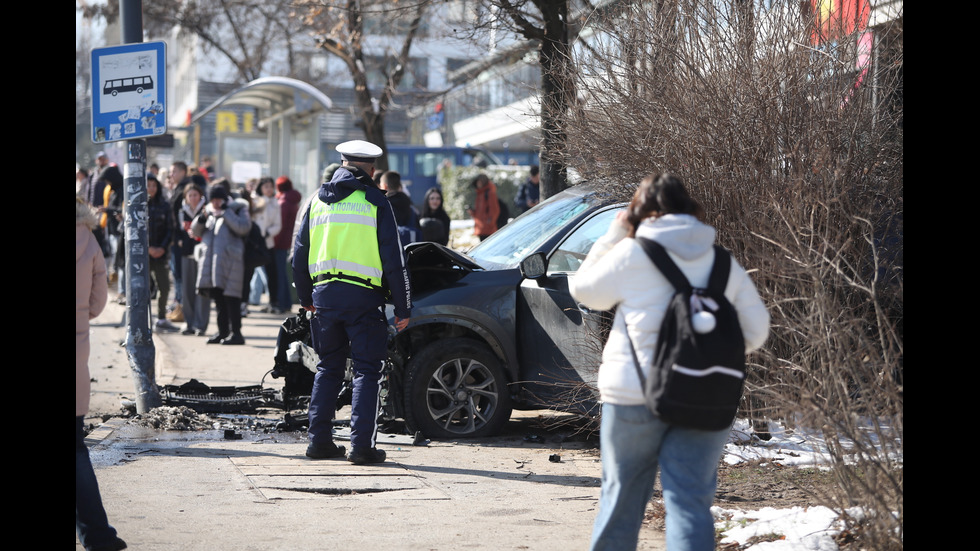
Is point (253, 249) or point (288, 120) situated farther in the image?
point (288, 120)

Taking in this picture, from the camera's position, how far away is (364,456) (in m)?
6.79

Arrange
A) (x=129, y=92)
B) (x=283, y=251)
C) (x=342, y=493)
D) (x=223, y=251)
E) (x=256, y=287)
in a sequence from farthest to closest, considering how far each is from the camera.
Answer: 1. (x=256, y=287)
2. (x=283, y=251)
3. (x=223, y=251)
4. (x=129, y=92)
5. (x=342, y=493)

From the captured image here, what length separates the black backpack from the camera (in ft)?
12.2

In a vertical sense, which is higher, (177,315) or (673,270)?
(673,270)

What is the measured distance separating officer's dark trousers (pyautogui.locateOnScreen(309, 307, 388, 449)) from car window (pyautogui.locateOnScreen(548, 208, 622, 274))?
1282 millimetres

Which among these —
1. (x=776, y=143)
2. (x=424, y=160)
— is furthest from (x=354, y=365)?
(x=424, y=160)

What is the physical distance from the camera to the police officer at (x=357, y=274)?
22.0ft

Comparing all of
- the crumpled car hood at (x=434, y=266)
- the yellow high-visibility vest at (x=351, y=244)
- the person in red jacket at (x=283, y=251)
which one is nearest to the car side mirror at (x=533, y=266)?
the crumpled car hood at (x=434, y=266)

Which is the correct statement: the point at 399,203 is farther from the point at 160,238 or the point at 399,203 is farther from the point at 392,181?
the point at 160,238

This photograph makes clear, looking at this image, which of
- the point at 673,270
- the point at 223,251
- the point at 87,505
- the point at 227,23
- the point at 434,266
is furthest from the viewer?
the point at 227,23

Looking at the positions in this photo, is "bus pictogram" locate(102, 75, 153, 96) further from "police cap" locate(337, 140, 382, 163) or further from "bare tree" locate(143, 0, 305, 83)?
"bare tree" locate(143, 0, 305, 83)

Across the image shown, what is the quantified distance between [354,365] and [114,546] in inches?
89.1
